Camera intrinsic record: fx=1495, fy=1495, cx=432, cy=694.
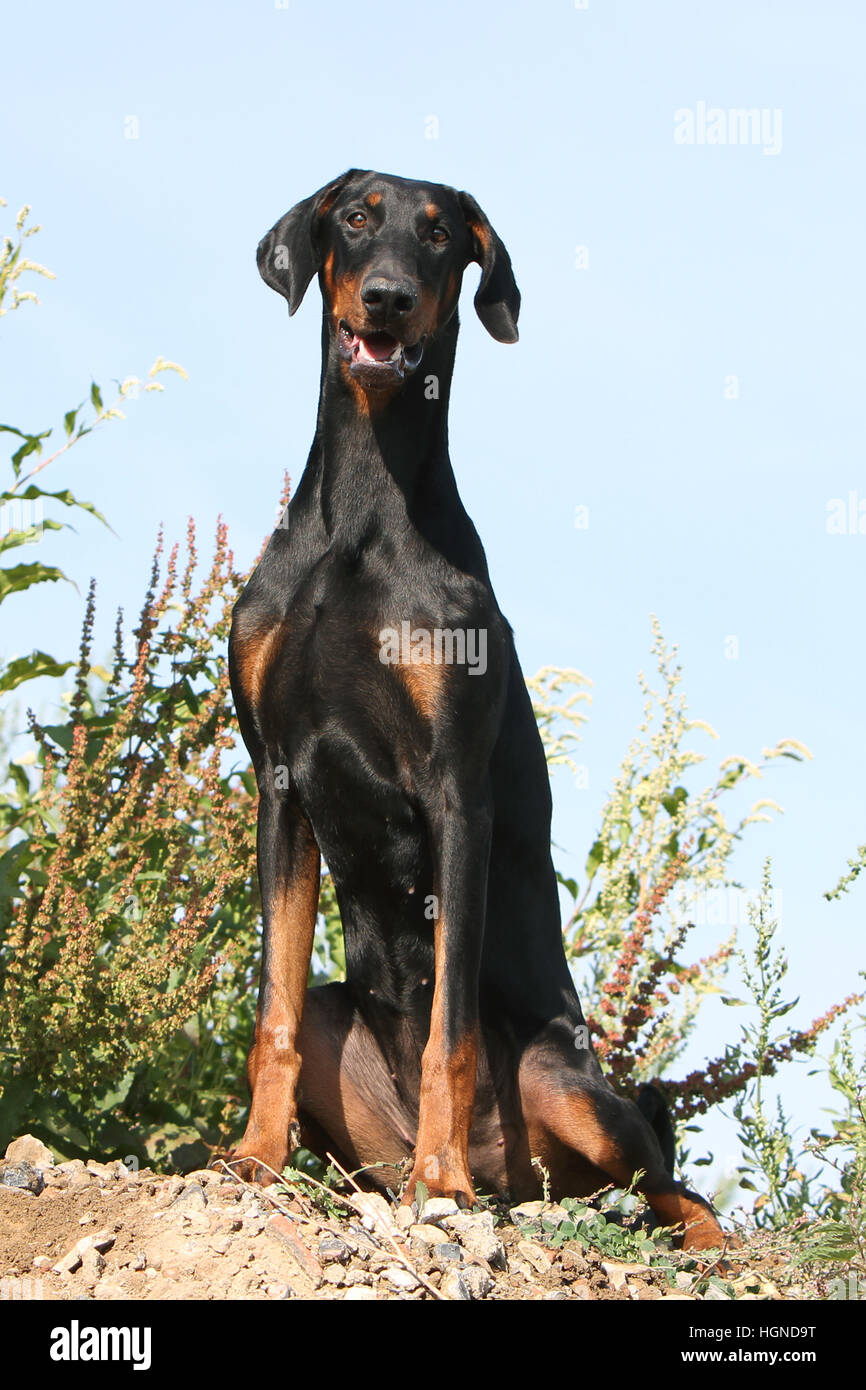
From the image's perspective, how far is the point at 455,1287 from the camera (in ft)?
10.9

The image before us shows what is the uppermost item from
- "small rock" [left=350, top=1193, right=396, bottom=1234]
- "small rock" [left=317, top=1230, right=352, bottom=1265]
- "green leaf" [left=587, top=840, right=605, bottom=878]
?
"green leaf" [left=587, top=840, right=605, bottom=878]

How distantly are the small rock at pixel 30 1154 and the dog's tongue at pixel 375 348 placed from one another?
93.4 inches

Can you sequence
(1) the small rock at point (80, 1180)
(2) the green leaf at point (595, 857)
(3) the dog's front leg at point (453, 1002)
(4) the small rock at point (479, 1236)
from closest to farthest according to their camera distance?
(4) the small rock at point (479, 1236) < (3) the dog's front leg at point (453, 1002) < (1) the small rock at point (80, 1180) < (2) the green leaf at point (595, 857)

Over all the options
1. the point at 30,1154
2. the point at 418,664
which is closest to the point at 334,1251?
the point at 30,1154

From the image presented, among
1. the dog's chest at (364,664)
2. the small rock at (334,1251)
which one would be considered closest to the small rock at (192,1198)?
the small rock at (334,1251)

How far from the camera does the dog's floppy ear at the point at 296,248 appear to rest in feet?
14.5

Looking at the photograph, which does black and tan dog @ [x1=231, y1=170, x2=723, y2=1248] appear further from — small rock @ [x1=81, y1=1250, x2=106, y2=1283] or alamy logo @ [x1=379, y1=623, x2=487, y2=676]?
small rock @ [x1=81, y1=1250, x2=106, y2=1283]

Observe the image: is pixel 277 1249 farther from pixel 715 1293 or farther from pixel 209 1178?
pixel 715 1293

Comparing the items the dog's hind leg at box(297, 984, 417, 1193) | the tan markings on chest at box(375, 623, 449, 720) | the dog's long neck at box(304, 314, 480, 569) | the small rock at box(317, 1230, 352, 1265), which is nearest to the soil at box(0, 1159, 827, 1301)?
the small rock at box(317, 1230, 352, 1265)

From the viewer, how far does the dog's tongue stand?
423 centimetres

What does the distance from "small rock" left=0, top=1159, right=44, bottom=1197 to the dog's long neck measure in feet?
6.19

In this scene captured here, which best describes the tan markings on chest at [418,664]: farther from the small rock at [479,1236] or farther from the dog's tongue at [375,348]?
the small rock at [479,1236]

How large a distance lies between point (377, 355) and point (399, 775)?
3.91 feet

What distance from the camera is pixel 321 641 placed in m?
4.15
